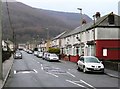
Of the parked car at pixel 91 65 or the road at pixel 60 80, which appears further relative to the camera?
the parked car at pixel 91 65

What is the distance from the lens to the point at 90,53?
5016cm

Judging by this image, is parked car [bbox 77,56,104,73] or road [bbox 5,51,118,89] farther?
parked car [bbox 77,56,104,73]

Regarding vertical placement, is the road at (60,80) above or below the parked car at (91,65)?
below

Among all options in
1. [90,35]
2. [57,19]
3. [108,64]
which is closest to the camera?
[108,64]

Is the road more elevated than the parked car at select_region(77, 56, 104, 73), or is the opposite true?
the parked car at select_region(77, 56, 104, 73)

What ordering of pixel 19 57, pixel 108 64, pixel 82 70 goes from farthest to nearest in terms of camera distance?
pixel 19 57, pixel 108 64, pixel 82 70

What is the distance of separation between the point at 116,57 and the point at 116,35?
334 centimetres

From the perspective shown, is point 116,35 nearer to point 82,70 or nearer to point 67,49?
point 82,70

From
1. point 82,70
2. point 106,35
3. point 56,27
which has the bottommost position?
point 82,70

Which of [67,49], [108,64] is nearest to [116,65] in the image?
[108,64]

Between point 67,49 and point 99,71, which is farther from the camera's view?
point 67,49

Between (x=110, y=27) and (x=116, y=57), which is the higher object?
(x=110, y=27)

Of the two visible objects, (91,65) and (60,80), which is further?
(91,65)

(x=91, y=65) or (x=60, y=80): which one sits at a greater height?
(x=91, y=65)
